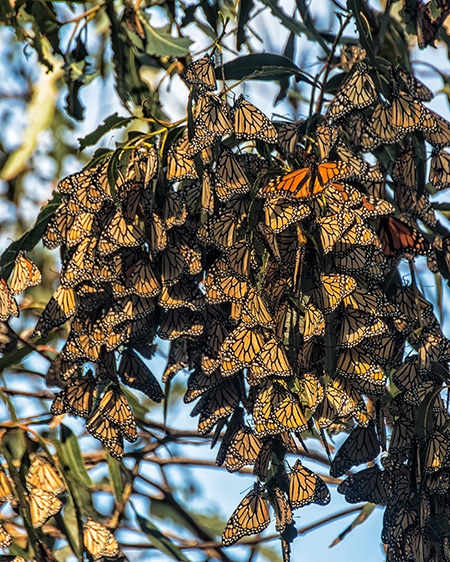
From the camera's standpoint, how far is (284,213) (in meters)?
0.92

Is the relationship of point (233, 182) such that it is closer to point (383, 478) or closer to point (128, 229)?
point (128, 229)

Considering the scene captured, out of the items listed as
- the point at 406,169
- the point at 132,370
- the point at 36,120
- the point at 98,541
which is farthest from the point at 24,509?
the point at 36,120

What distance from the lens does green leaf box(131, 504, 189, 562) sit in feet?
4.79

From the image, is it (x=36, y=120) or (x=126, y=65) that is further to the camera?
(x=36, y=120)

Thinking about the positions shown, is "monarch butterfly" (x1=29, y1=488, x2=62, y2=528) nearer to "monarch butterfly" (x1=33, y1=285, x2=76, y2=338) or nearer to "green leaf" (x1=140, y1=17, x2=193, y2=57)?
"monarch butterfly" (x1=33, y1=285, x2=76, y2=338)

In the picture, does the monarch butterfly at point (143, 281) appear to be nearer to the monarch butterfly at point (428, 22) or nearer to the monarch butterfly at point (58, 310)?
the monarch butterfly at point (58, 310)

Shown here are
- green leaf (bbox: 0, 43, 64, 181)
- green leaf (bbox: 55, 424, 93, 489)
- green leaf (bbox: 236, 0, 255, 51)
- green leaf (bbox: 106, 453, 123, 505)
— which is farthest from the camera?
green leaf (bbox: 0, 43, 64, 181)

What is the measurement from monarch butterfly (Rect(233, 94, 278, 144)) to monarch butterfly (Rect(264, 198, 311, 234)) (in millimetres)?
103

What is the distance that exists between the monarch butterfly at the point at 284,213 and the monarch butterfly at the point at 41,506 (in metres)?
0.54

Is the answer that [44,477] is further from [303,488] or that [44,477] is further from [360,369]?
[360,369]

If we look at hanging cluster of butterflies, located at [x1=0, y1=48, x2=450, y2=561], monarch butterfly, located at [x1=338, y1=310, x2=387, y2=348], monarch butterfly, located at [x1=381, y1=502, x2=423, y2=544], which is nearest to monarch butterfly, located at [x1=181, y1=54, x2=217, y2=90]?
hanging cluster of butterflies, located at [x1=0, y1=48, x2=450, y2=561]

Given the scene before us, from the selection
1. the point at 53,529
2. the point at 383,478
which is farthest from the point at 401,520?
the point at 53,529

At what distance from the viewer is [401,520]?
1.03 metres

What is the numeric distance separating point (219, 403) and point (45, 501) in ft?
1.07
